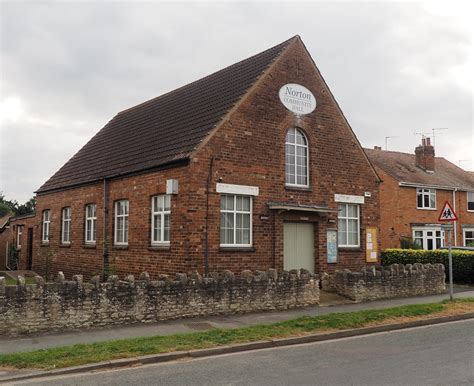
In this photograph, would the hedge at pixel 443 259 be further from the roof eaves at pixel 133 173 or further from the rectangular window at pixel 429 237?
the roof eaves at pixel 133 173

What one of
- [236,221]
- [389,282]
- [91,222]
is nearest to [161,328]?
[236,221]

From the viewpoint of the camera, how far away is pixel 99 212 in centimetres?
1994

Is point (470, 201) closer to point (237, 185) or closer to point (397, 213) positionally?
point (397, 213)

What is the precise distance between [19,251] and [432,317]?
26.0m

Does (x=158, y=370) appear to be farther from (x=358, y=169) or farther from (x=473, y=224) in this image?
(x=473, y=224)

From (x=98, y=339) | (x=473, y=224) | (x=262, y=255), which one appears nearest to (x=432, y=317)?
(x=262, y=255)

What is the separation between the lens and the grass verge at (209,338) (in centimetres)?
825

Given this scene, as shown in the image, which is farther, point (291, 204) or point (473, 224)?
point (473, 224)

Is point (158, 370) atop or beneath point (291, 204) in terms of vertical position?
beneath

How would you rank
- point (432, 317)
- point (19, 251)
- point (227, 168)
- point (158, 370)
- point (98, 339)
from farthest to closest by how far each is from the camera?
point (19, 251), point (227, 168), point (432, 317), point (98, 339), point (158, 370)

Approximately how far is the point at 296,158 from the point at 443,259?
9.67 meters

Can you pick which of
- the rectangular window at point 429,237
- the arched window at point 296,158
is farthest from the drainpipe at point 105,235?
the rectangular window at point 429,237

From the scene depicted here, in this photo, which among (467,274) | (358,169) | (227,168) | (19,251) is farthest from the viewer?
(19,251)

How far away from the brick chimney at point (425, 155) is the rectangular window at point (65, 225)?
2759 centimetres
